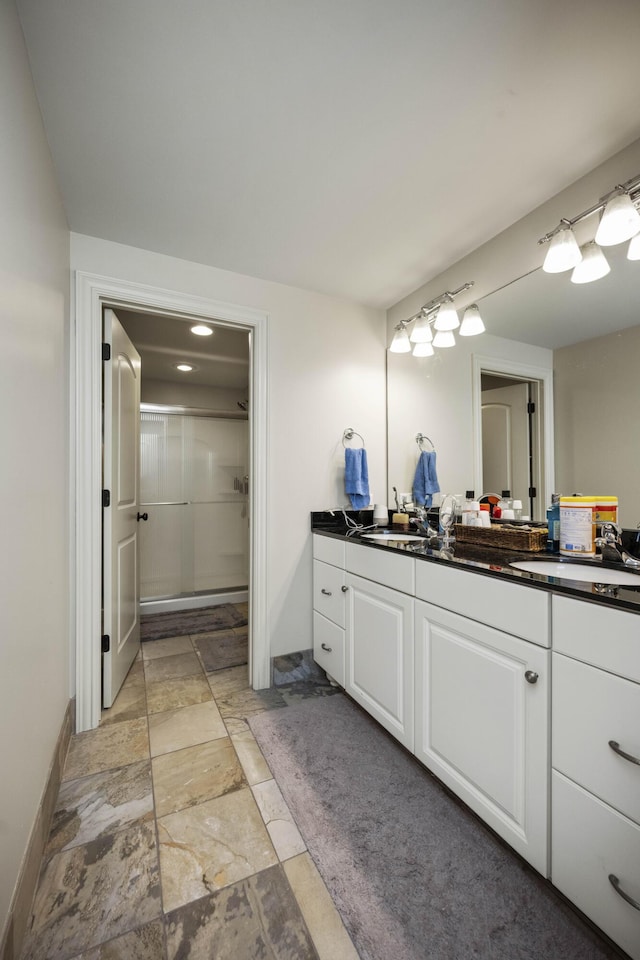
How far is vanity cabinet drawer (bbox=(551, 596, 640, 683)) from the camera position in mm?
845

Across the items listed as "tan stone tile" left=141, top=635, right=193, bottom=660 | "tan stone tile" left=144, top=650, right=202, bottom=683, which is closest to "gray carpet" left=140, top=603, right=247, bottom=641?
"tan stone tile" left=141, top=635, right=193, bottom=660

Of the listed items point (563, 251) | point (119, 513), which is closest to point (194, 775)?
point (119, 513)

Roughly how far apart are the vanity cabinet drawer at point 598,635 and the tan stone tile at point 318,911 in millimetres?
862

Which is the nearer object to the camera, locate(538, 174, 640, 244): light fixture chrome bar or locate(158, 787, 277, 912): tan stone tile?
locate(158, 787, 277, 912): tan stone tile

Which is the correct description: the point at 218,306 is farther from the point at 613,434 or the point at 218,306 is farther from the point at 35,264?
the point at 613,434

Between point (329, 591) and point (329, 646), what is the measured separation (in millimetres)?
294

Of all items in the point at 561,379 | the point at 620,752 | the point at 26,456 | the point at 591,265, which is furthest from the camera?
the point at 561,379

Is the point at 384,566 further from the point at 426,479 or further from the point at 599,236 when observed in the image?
the point at 599,236

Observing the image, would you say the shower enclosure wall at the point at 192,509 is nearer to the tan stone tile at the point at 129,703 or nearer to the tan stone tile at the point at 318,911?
the tan stone tile at the point at 129,703

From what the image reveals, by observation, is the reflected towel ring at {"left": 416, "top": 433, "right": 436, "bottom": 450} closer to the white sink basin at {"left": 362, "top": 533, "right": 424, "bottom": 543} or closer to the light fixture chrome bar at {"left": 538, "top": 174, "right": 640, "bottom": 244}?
the white sink basin at {"left": 362, "top": 533, "right": 424, "bottom": 543}

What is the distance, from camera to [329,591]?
2137mm

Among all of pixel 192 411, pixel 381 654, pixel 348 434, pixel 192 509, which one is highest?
pixel 192 411

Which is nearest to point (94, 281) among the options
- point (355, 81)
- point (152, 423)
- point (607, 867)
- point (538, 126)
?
point (355, 81)

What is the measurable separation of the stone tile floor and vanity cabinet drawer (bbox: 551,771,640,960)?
0.54 metres
